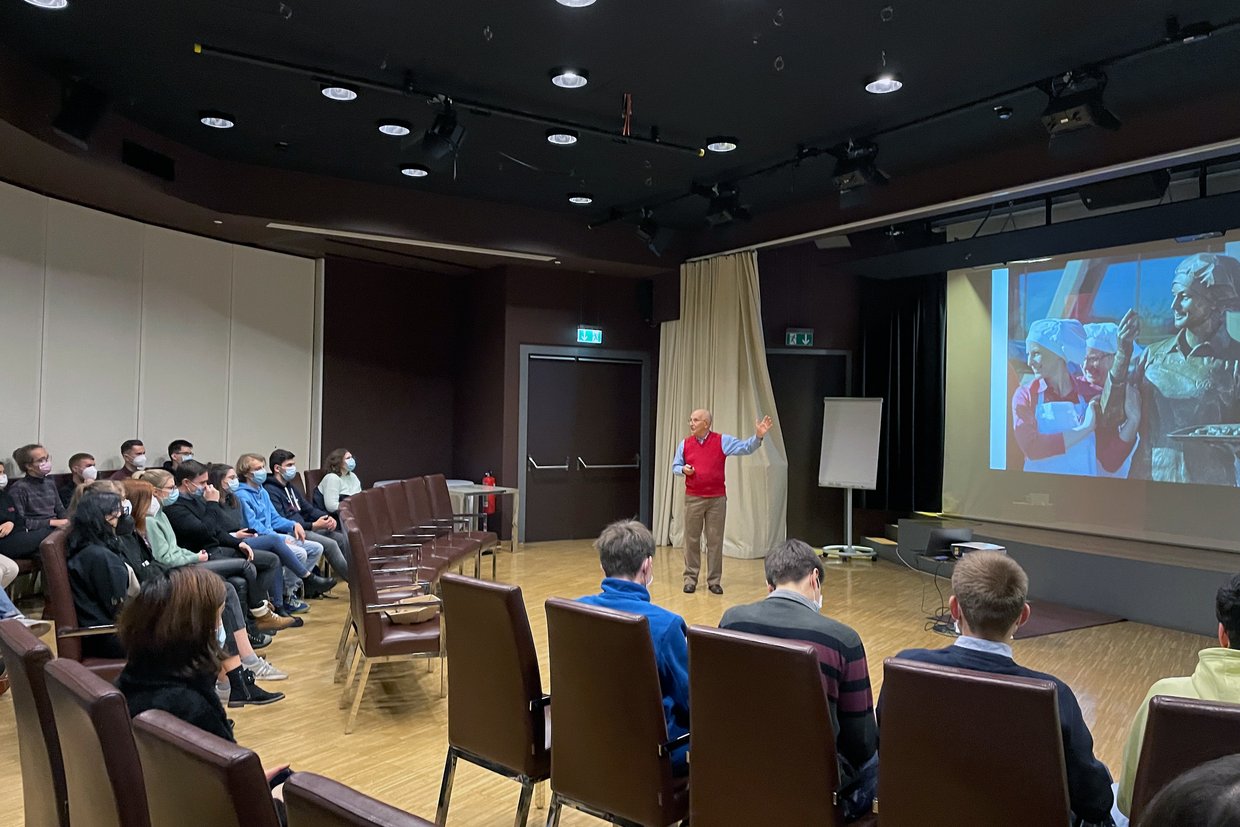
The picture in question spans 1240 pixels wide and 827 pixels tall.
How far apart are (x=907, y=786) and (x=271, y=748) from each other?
2798 millimetres

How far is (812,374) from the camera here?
979 centimetres

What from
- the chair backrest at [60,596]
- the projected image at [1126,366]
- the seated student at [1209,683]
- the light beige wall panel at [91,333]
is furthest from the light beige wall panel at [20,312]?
the projected image at [1126,366]

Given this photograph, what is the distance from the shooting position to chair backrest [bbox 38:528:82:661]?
3389 mm

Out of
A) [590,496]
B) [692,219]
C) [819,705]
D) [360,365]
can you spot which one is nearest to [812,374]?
[692,219]

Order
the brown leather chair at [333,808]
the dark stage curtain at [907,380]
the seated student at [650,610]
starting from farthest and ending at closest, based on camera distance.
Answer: the dark stage curtain at [907,380] → the seated student at [650,610] → the brown leather chair at [333,808]

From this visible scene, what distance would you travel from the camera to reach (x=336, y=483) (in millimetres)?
7273

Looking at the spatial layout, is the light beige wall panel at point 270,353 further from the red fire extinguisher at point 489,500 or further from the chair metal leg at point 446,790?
the chair metal leg at point 446,790

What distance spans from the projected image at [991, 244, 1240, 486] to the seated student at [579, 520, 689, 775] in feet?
20.0

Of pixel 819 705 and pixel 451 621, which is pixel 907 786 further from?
pixel 451 621

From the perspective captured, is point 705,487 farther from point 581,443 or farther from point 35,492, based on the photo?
point 35,492

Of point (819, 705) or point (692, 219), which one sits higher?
point (692, 219)

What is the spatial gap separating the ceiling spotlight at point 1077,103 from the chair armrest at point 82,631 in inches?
223

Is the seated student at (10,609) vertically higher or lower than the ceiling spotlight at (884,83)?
lower

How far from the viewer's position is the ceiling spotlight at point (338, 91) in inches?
216
